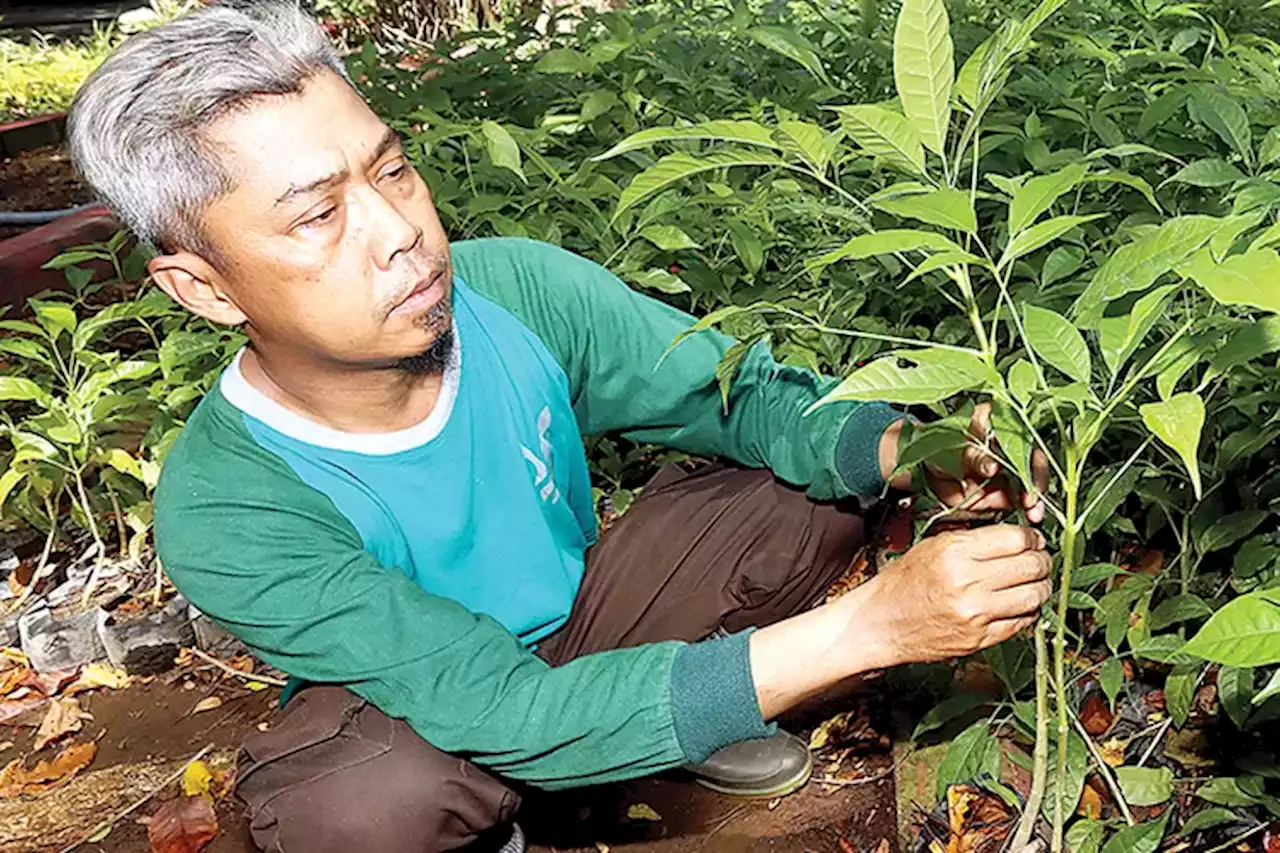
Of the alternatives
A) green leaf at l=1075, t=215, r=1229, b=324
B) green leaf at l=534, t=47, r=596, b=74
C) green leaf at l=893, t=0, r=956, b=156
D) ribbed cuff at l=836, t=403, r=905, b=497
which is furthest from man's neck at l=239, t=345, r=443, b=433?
green leaf at l=534, t=47, r=596, b=74

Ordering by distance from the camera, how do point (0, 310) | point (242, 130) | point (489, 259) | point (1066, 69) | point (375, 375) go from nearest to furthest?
point (242, 130) < point (375, 375) < point (489, 259) < point (1066, 69) < point (0, 310)

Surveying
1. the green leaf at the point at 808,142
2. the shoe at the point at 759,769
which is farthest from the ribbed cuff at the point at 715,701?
the shoe at the point at 759,769

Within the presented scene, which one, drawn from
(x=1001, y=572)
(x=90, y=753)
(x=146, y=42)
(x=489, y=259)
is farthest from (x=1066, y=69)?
(x=90, y=753)

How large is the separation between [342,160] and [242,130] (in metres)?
0.11

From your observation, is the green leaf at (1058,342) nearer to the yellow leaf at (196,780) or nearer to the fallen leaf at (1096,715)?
the fallen leaf at (1096,715)

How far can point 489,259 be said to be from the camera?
1884 millimetres

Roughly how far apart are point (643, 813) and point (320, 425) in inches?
32.2

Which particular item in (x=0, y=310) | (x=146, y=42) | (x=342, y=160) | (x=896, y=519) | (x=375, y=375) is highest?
(x=146, y=42)

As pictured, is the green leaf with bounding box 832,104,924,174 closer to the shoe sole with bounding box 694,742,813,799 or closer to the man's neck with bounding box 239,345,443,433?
the man's neck with bounding box 239,345,443,433

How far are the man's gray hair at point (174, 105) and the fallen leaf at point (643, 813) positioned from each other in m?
1.07

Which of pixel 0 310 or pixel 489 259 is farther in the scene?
pixel 0 310

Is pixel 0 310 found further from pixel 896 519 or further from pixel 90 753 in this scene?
pixel 896 519

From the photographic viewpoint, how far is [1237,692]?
152 cm

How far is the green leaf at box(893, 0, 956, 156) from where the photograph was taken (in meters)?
1.11
